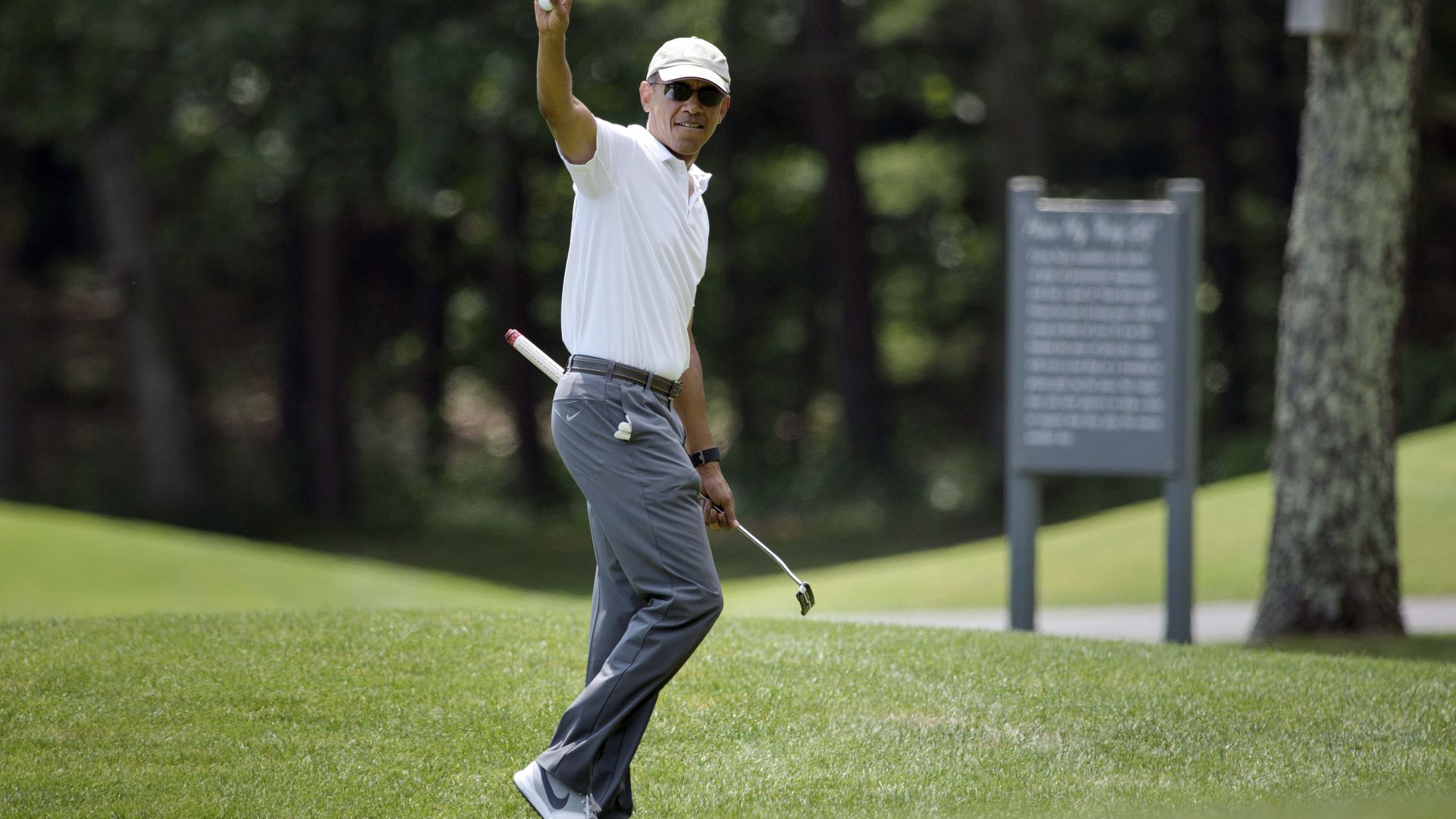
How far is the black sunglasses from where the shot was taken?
4.67 meters

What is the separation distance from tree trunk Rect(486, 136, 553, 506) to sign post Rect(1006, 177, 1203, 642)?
1622 centimetres

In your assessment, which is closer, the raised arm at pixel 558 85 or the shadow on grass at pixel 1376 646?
the raised arm at pixel 558 85

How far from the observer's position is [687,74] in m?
4.61

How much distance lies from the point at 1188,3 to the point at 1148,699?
71.2 ft

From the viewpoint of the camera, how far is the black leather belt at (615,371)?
182 inches

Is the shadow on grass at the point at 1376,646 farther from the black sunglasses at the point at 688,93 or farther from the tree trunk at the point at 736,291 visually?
the tree trunk at the point at 736,291

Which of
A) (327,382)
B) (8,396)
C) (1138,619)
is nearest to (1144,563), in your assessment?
(1138,619)

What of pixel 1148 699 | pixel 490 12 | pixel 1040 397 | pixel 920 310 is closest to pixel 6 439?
pixel 490 12

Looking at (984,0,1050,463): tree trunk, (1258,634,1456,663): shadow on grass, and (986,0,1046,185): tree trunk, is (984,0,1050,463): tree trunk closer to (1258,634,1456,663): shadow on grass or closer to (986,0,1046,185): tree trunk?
(986,0,1046,185): tree trunk

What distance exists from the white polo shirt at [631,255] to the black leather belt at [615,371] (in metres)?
0.02

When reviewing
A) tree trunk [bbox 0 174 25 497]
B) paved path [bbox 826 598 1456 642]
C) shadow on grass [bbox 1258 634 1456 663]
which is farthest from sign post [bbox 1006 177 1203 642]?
tree trunk [bbox 0 174 25 497]

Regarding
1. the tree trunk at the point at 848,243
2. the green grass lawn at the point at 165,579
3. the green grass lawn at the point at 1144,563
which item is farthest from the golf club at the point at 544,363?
the tree trunk at the point at 848,243

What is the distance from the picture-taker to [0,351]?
28234 millimetres

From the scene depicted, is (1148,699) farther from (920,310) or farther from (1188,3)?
(920,310)
